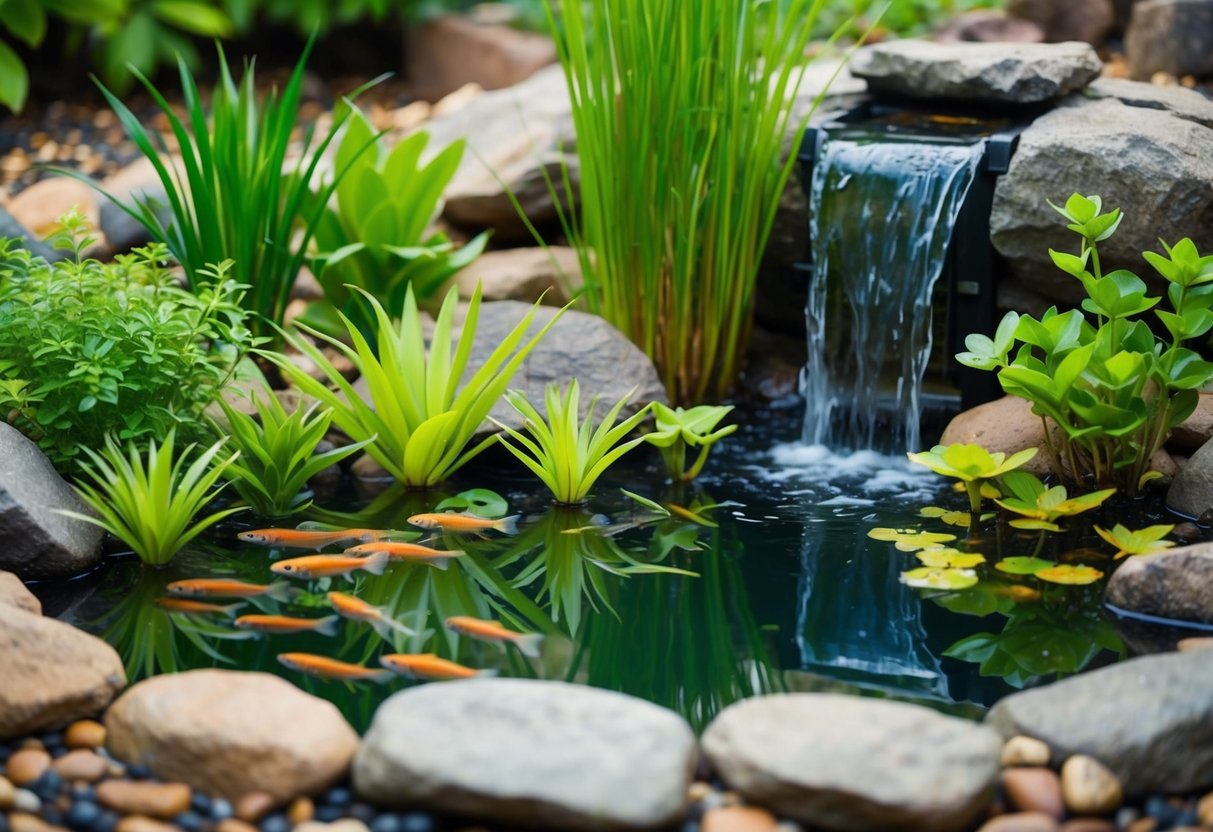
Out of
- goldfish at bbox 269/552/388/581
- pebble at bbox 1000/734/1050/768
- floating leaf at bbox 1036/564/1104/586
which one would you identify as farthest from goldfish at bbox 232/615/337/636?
floating leaf at bbox 1036/564/1104/586

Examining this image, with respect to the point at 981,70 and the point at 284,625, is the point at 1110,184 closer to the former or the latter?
the point at 981,70

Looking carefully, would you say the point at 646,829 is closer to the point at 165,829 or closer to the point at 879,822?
the point at 879,822

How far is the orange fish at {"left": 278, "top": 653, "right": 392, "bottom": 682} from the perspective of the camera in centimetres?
285

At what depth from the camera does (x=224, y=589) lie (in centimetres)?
327

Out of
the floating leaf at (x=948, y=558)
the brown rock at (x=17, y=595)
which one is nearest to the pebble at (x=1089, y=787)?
the floating leaf at (x=948, y=558)

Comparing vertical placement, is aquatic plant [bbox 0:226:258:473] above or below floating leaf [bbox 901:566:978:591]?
above

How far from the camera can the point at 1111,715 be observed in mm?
2488

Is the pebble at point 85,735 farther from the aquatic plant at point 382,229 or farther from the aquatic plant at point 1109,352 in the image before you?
the aquatic plant at point 1109,352

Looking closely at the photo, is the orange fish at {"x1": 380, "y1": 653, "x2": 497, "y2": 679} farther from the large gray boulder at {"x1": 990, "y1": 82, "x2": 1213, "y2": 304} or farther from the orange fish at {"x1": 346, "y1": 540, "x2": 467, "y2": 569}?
the large gray boulder at {"x1": 990, "y1": 82, "x2": 1213, "y2": 304}

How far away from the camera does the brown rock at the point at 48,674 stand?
2646 mm

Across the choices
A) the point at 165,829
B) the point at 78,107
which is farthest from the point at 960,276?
the point at 78,107

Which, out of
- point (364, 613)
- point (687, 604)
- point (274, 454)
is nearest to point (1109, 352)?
point (687, 604)

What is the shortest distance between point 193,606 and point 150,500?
332 mm

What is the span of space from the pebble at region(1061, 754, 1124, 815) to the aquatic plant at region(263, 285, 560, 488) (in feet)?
6.64
